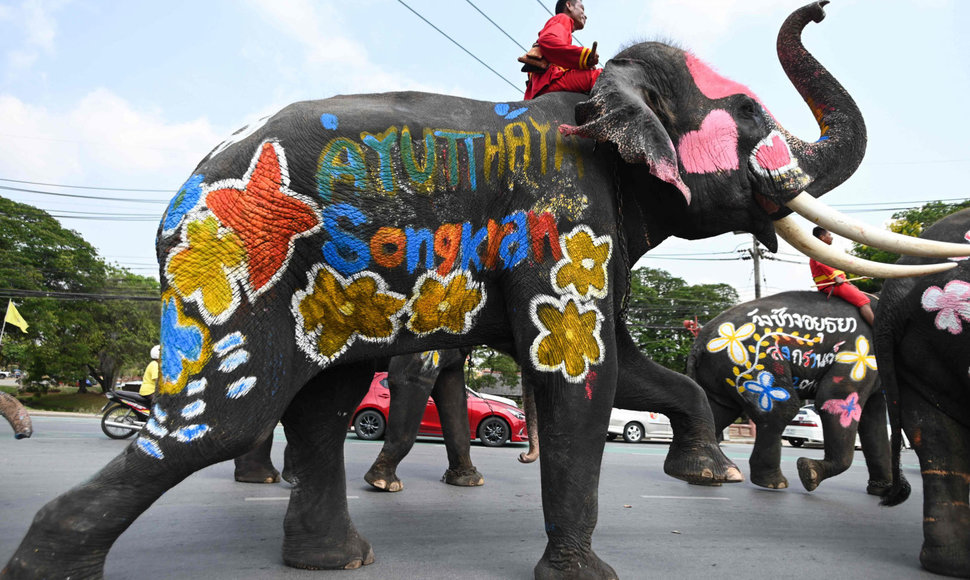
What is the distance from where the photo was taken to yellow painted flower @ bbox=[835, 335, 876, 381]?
269 inches

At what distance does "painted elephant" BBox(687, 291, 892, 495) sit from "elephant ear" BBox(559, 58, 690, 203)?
14.7ft

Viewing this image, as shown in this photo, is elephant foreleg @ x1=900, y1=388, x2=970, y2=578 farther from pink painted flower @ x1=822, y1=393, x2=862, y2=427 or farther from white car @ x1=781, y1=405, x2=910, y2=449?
white car @ x1=781, y1=405, x2=910, y2=449

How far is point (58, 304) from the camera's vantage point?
108ft

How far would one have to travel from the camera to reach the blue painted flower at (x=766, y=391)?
6.93 meters

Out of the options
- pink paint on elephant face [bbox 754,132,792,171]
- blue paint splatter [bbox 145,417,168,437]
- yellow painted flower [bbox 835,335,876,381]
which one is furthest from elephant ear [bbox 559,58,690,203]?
yellow painted flower [bbox 835,335,876,381]

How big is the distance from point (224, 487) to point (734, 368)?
195 inches

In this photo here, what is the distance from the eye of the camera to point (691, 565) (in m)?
3.55

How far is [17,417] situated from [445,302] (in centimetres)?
297

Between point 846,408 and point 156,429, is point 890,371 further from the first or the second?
point 156,429

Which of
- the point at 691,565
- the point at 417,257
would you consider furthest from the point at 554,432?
the point at 691,565

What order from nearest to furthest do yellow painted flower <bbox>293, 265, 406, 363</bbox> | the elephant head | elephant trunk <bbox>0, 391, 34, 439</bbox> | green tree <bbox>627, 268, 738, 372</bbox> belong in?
yellow painted flower <bbox>293, 265, 406, 363</bbox> → the elephant head → elephant trunk <bbox>0, 391, 34, 439</bbox> → green tree <bbox>627, 268, 738, 372</bbox>

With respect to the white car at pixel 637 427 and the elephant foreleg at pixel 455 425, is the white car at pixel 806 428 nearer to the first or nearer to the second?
the white car at pixel 637 427

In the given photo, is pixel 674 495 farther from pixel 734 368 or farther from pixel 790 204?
pixel 790 204

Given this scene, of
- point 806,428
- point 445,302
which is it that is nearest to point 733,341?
point 445,302
